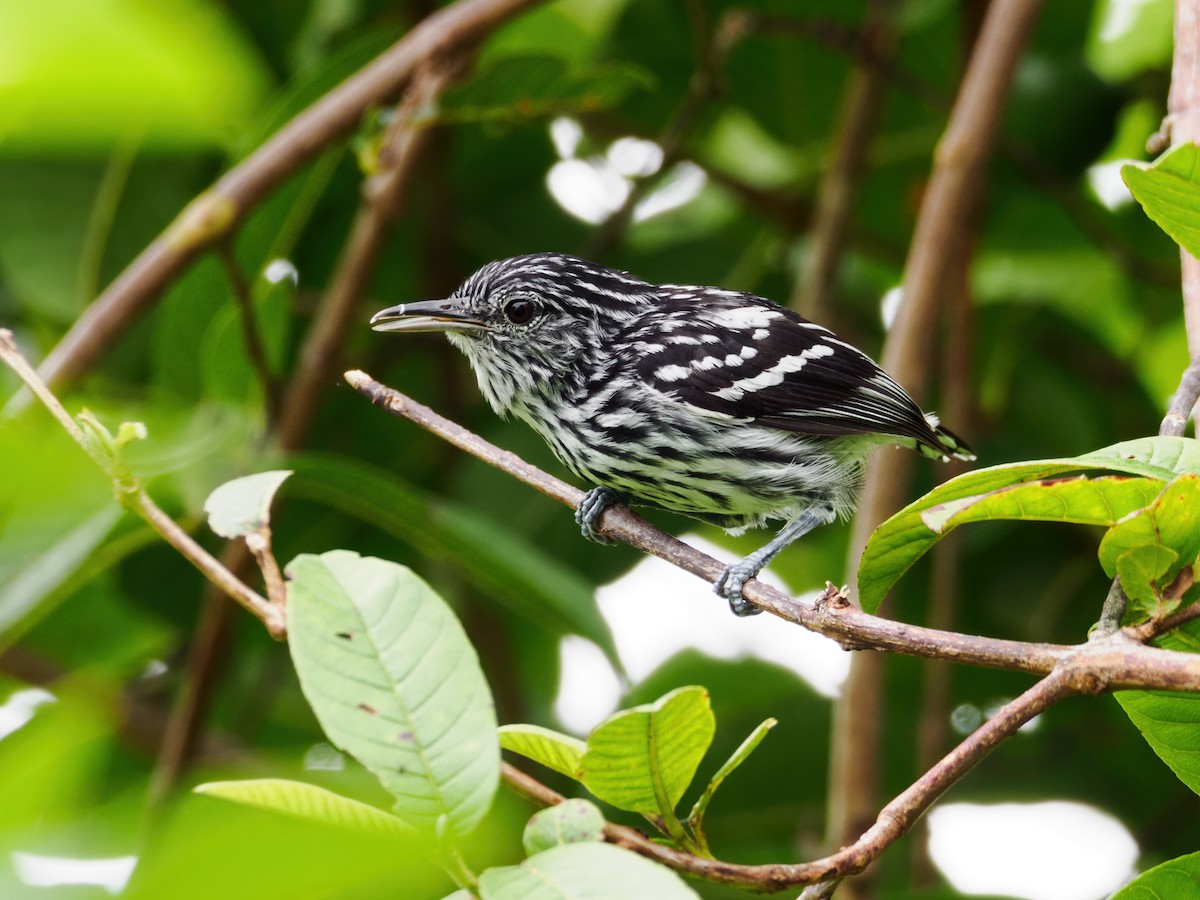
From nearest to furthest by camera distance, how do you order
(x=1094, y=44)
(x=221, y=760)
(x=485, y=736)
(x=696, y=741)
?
(x=485, y=736) < (x=696, y=741) < (x=221, y=760) < (x=1094, y=44)

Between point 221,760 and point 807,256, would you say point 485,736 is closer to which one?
point 221,760

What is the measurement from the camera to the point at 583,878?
1268 mm

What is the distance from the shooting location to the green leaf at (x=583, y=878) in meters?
1.21

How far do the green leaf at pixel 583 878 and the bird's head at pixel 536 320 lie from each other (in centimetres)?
251

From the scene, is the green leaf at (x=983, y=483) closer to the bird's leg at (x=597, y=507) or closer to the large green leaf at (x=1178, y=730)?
the large green leaf at (x=1178, y=730)

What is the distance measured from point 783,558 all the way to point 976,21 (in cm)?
215

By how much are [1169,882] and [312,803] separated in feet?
3.86

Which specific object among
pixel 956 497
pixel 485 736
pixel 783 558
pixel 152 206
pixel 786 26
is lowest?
pixel 485 736

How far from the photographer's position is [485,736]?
1.40 m

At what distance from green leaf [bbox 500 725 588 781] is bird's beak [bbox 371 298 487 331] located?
1.81 m

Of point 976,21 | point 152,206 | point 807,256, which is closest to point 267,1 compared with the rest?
point 152,206

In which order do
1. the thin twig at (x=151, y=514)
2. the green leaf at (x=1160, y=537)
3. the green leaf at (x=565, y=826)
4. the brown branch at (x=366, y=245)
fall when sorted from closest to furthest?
1. the green leaf at (x=565, y=826)
2. the green leaf at (x=1160, y=537)
3. the thin twig at (x=151, y=514)
4. the brown branch at (x=366, y=245)

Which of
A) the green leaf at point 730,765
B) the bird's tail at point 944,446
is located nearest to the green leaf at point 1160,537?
the green leaf at point 730,765

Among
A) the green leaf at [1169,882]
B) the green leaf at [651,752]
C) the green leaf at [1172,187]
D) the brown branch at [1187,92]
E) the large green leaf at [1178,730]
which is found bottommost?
the green leaf at [1169,882]
